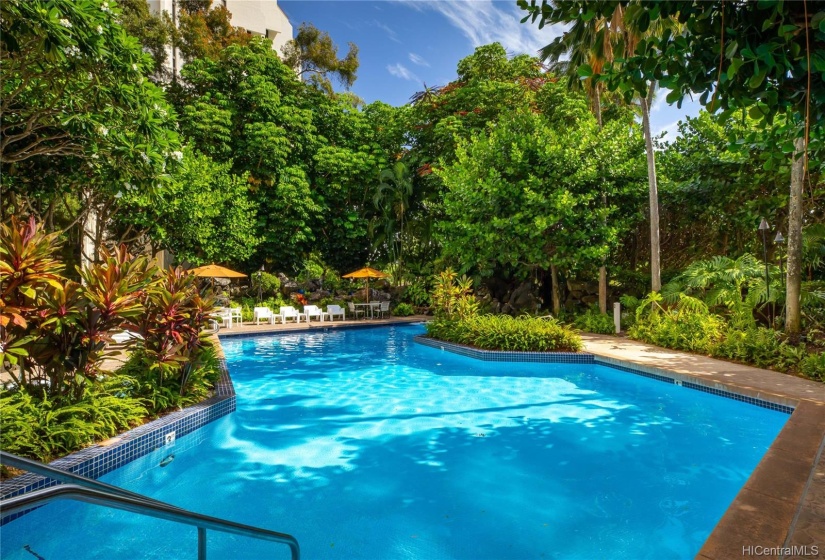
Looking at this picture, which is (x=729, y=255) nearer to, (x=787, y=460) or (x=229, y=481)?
(x=787, y=460)

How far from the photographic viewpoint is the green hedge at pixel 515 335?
10133 millimetres

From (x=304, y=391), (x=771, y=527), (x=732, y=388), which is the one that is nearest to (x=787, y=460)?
(x=771, y=527)

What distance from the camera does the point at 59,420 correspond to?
441 centimetres

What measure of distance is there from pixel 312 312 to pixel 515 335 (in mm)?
9560

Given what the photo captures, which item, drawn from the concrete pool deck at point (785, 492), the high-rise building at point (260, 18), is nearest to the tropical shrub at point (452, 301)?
the concrete pool deck at point (785, 492)

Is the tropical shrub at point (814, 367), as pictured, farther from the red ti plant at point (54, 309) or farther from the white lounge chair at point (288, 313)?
the white lounge chair at point (288, 313)

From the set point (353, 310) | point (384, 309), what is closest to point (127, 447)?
point (384, 309)

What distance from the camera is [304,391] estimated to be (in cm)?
802

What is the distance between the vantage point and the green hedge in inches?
399

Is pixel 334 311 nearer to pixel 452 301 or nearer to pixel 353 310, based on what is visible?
pixel 353 310

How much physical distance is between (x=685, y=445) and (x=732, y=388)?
1.90 meters

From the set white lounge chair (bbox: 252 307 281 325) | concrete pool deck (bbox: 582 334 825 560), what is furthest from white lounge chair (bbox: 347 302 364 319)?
concrete pool deck (bbox: 582 334 825 560)

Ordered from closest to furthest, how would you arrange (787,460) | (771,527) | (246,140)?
(771,527) → (787,460) → (246,140)

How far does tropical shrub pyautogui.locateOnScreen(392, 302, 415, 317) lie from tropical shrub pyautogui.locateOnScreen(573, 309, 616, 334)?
7460 millimetres
